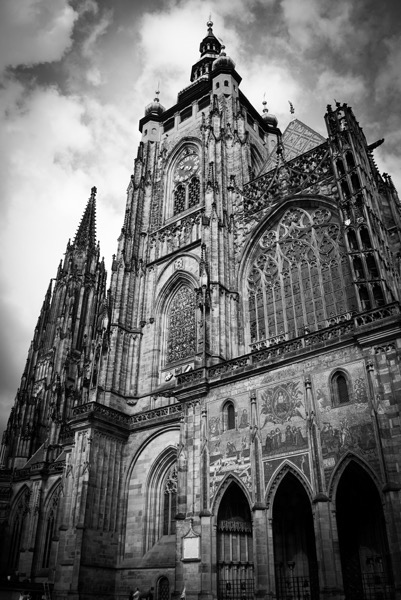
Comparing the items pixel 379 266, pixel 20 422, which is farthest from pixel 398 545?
pixel 20 422

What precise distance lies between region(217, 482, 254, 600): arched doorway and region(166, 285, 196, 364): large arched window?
7.76 m

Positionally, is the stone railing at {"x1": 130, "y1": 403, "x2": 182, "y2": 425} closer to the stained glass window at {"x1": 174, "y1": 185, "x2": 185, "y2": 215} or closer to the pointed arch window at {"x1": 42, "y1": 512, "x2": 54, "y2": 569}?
the pointed arch window at {"x1": 42, "y1": 512, "x2": 54, "y2": 569}

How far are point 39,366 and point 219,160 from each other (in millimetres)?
29332

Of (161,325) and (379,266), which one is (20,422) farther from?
(379,266)

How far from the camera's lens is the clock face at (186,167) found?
99.2 feet

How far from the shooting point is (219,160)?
26.7 m

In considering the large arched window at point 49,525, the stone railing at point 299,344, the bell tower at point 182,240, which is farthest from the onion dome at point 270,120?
the large arched window at point 49,525

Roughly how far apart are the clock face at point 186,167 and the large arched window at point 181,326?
8316 mm

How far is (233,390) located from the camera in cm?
1683

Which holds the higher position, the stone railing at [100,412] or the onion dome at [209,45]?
the onion dome at [209,45]

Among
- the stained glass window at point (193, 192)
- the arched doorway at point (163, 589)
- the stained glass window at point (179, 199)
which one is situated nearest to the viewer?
the arched doorway at point (163, 589)

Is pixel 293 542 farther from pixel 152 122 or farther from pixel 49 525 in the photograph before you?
pixel 152 122

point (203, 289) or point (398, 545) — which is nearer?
point (398, 545)

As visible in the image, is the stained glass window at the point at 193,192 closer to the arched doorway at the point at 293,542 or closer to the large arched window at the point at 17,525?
the arched doorway at the point at 293,542
